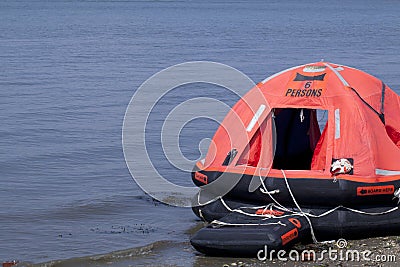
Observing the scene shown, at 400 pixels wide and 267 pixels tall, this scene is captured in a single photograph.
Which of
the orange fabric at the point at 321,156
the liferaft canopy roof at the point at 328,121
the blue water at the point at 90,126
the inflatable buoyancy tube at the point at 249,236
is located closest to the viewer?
the inflatable buoyancy tube at the point at 249,236

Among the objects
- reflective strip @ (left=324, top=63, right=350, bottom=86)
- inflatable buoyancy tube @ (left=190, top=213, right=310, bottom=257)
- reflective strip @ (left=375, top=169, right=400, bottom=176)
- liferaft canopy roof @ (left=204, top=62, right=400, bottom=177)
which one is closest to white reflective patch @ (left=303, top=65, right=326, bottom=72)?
liferaft canopy roof @ (left=204, top=62, right=400, bottom=177)

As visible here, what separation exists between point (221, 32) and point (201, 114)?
34.0m

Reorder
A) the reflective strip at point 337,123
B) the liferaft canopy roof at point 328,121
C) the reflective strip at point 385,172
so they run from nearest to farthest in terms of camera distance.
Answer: the reflective strip at point 385,172
the liferaft canopy roof at point 328,121
the reflective strip at point 337,123

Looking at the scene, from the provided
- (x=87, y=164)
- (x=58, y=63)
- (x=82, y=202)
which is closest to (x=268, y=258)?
(x=82, y=202)

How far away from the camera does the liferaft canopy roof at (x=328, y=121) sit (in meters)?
10.1

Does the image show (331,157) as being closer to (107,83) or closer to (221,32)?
(107,83)

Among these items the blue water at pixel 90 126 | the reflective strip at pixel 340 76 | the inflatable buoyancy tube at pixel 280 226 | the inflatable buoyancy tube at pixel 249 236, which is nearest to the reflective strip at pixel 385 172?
the inflatable buoyancy tube at pixel 280 226

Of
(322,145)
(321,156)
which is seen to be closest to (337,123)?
(322,145)

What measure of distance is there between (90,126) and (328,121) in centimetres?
931

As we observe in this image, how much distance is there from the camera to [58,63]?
1236 inches

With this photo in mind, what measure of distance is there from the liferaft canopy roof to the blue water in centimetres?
147

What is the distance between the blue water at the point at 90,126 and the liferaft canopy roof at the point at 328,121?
147 centimetres

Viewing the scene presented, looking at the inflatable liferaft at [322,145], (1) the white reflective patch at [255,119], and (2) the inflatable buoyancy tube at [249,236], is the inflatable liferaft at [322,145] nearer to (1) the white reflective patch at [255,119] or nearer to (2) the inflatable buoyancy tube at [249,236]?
(1) the white reflective patch at [255,119]

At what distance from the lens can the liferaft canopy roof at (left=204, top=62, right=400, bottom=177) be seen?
33.2 ft
